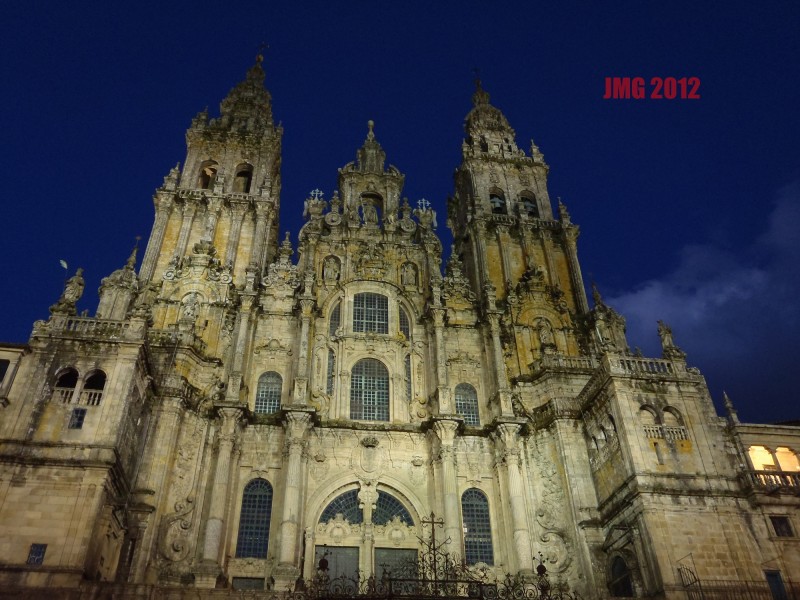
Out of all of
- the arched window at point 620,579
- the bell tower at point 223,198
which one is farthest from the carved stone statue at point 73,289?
the arched window at point 620,579

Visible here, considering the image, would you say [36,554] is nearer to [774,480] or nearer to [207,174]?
[774,480]

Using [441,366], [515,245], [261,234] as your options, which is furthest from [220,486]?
[515,245]

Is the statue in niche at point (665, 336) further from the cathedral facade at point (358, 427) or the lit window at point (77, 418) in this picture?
the lit window at point (77, 418)

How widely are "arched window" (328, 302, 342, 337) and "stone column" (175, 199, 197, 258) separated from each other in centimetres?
906

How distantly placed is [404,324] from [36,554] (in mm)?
20383

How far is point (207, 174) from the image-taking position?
43906 millimetres

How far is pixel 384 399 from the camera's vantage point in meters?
32.7

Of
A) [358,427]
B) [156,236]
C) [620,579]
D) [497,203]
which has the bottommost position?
[620,579]

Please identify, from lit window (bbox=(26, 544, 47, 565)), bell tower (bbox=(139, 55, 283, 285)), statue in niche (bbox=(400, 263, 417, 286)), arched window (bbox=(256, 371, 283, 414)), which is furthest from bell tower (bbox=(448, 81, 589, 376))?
lit window (bbox=(26, 544, 47, 565))

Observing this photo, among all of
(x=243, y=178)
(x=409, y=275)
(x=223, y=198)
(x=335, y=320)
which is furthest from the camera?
(x=243, y=178)

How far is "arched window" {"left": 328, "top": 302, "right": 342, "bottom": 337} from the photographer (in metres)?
34.8

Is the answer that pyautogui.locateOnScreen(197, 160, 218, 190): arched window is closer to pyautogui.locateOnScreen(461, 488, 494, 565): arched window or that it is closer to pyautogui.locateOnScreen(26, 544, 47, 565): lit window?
pyautogui.locateOnScreen(461, 488, 494, 565): arched window

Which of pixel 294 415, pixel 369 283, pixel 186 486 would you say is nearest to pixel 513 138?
pixel 369 283

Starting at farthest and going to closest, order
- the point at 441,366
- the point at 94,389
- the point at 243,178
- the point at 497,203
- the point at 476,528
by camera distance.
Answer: the point at 497,203, the point at 243,178, the point at 441,366, the point at 476,528, the point at 94,389
